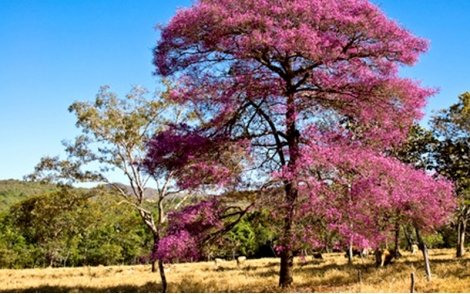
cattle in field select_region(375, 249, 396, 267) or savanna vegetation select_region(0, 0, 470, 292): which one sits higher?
savanna vegetation select_region(0, 0, 470, 292)

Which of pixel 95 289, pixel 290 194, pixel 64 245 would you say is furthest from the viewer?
pixel 64 245

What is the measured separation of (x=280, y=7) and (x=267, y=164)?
5139 millimetres

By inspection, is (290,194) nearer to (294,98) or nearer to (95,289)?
(294,98)

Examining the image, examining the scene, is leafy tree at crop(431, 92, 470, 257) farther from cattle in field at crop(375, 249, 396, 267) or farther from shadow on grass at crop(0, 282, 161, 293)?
shadow on grass at crop(0, 282, 161, 293)

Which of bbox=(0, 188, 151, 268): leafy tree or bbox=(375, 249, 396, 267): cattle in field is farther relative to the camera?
bbox=(0, 188, 151, 268): leafy tree

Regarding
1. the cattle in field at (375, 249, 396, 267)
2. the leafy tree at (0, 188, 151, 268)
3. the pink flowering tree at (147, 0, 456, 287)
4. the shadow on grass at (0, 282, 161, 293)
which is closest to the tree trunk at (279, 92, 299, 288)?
the pink flowering tree at (147, 0, 456, 287)

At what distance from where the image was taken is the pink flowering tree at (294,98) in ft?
51.3

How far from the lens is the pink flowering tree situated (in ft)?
51.3

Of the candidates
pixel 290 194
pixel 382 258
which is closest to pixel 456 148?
pixel 382 258

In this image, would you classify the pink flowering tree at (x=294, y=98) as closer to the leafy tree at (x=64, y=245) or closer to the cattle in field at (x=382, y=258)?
the cattle in field at (x=382, y=258)

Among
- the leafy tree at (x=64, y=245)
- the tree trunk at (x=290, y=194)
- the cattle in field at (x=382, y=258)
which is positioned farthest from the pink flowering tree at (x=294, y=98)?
the leafy tree at (x=64, y=245)

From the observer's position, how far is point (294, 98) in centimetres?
1786

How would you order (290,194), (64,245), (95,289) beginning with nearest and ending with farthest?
(290,194), (95,289), (64,245)

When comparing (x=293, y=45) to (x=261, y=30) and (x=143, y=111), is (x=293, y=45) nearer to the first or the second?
(x=261, y=30)
